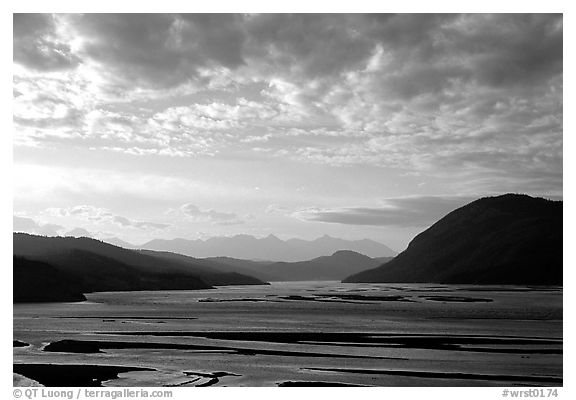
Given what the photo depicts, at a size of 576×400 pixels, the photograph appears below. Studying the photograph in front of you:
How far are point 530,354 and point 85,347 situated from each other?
4322 centimetres

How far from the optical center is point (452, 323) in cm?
8962

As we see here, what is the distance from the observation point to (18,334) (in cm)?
7006

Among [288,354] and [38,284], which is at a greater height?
[288,354]

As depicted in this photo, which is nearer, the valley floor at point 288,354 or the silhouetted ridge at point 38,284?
the valley floor at point 288,354

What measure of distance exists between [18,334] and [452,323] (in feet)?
206

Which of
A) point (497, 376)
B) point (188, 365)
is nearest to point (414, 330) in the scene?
point (497, 376)

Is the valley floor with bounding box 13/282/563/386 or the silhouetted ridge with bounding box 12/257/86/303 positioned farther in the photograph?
the silhouetted ridge with bounding box 12/257/86/303

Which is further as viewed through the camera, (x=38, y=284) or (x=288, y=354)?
(x=38, y=284)

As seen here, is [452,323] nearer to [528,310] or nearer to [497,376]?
[528,310]

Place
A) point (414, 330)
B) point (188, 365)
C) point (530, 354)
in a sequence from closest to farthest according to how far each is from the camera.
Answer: point (188, 365) → point (530, 354) → point (414, 330)

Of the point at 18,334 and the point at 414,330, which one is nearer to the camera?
the point at 18,334

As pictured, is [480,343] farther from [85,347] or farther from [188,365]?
[85,347]

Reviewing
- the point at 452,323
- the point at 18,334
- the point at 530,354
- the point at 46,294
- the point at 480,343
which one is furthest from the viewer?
the point at 46,294
